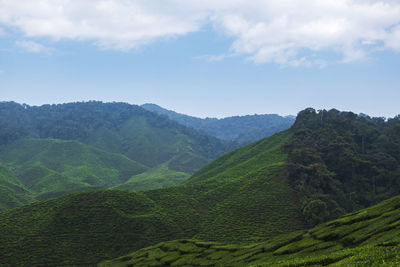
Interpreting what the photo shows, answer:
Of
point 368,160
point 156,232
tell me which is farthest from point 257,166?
point 156,232

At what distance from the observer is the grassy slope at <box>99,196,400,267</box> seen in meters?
28.9

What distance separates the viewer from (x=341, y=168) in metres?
125

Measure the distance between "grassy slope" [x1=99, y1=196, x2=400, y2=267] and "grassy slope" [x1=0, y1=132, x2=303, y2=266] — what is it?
14.1m

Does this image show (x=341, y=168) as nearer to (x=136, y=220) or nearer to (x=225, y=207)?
(x=225, y=207)

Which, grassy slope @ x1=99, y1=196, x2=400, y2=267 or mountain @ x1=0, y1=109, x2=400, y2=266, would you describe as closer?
grassy slope @ x1=99, y1=196, x2=400, y2=267

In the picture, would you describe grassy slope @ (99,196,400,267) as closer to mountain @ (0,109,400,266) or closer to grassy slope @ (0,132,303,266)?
mountain @ (0,109,400,266)

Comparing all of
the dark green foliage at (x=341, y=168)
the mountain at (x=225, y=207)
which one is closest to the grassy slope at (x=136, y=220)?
the mountain at (x=225, y=207)

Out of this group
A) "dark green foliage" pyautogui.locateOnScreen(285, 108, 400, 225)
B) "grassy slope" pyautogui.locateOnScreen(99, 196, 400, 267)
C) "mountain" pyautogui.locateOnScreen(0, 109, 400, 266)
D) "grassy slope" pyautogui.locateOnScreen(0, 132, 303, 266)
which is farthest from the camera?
"dark green foliage" pyautogui.locateOnScreen(285, 108, 400, 225)

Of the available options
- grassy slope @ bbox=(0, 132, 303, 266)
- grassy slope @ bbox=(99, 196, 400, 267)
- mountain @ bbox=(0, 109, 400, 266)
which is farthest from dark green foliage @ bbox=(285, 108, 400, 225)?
grassy slope @ bbox=(99, 196, 400, 267)

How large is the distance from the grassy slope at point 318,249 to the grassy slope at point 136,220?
14.1 meters

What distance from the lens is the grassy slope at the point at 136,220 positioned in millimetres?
84312

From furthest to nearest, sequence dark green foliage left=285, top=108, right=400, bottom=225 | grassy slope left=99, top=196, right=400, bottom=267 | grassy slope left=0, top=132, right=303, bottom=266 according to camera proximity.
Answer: dark green foliage left=285, top=108, right=400, bottom=225 → grassy slope left=0, top=132, right=303, bottom=266 → grassy slope left=99, top=196, right=400, bottom=267

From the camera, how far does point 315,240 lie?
49.6 meters

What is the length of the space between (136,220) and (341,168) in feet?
271
